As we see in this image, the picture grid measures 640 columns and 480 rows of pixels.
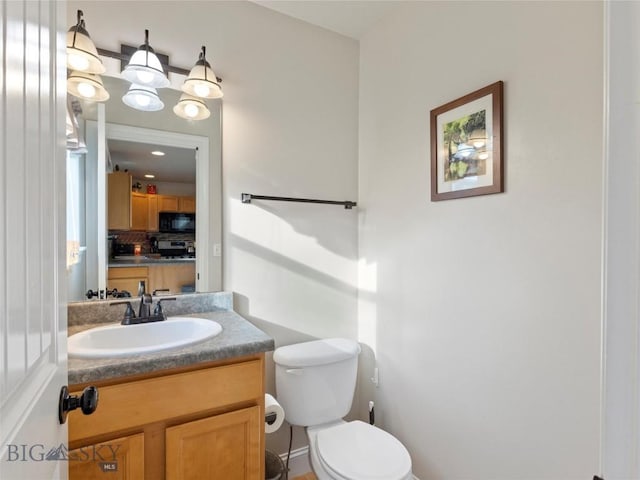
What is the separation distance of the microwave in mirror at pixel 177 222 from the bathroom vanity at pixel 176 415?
660mm

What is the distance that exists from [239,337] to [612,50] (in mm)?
1211

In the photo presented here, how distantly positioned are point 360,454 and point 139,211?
1.46 meters

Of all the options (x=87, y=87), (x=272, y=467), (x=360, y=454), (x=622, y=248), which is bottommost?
(x=272, y=467)

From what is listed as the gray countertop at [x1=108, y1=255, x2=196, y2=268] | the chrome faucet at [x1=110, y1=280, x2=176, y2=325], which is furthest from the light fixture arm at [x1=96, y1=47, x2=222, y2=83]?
the chrome faucet at [x1=110, y1=280, x2=176, y2=325]

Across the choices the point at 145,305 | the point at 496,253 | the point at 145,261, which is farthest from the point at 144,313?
the point at 496,253

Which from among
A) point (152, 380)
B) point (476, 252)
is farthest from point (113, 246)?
point (476, 252)

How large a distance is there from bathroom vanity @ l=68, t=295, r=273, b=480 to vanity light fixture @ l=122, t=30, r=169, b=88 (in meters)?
1.16

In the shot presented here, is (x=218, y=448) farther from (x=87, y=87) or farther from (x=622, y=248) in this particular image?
(x=87, y=87)

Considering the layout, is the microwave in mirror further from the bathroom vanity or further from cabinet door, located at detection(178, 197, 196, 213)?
the bathroom vanity

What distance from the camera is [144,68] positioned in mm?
1423

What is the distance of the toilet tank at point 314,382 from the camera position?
1.62 metres

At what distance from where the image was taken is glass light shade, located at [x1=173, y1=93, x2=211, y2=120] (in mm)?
1605

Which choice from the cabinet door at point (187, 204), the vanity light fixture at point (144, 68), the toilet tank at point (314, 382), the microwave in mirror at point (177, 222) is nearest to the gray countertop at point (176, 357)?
the toilet tank at point (314, 382)

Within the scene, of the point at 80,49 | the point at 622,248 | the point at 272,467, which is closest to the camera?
the point at 622,248
